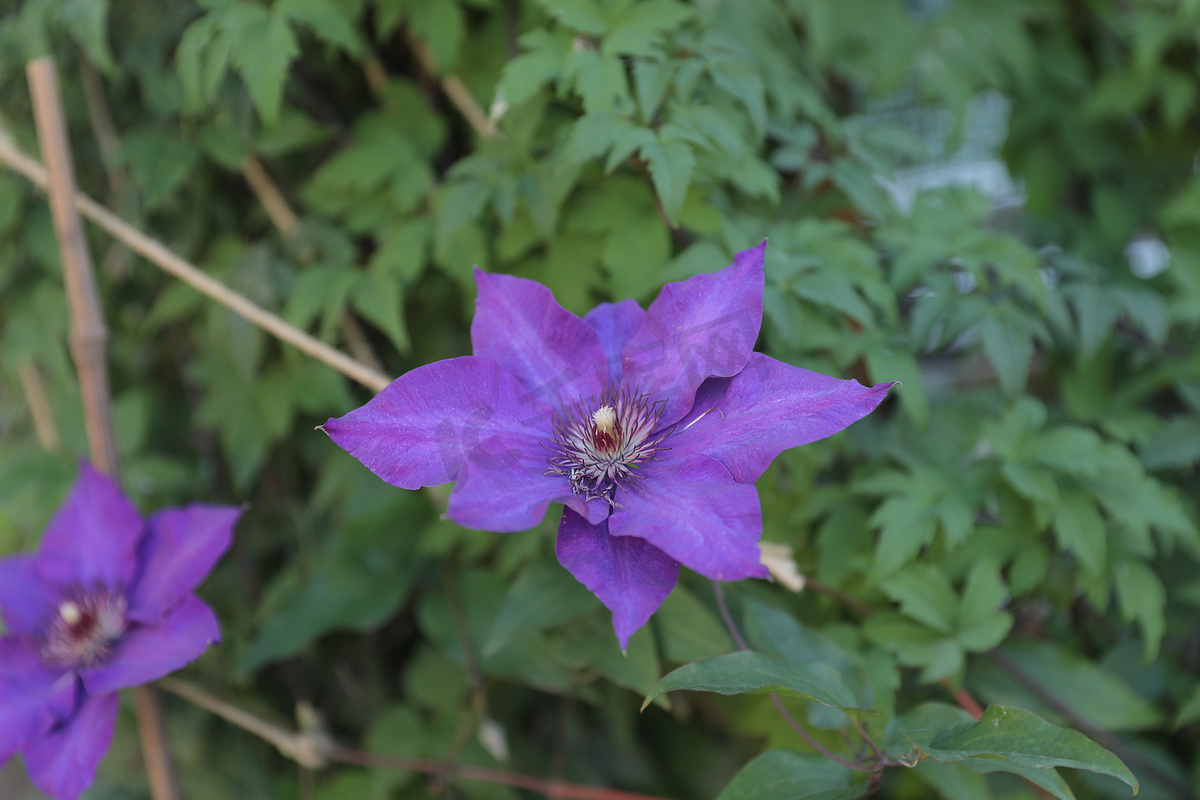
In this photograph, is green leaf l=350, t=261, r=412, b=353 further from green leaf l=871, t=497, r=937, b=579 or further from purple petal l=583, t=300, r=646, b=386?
green leaf l=871, t=497, r=937, b=579

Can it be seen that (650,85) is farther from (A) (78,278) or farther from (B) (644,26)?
(A) (78,278)

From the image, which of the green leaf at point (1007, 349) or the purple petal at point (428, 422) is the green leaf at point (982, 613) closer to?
the green leaf at point (1007, 349)

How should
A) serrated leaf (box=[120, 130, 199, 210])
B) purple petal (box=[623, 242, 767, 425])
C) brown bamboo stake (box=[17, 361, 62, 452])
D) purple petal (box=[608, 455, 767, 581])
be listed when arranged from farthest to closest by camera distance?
1. brown bamboo stake (box=[17, 361, 62, 452])
2. serrated leaf (box=[120, 130, 199, 210])
3. purple petal (box=[623, 242, 767, 425])
4. purple petal (box=[608, 455, 767, 581])

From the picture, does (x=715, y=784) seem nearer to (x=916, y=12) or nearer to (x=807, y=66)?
(x=807, y=66)

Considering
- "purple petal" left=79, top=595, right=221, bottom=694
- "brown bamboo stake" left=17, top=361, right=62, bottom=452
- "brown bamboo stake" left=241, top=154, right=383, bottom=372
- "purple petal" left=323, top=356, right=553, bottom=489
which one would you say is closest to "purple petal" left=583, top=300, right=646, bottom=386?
"purple petal" left=323, top=356, right=553, bottom=489

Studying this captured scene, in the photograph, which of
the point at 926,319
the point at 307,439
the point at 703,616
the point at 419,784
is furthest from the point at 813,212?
the point at 419,784

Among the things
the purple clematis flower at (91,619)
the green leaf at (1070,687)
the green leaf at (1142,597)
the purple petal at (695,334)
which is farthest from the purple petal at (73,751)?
the green leaf at (1142,597)

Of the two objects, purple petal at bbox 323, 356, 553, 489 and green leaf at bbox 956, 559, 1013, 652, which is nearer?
purple petal at bbox 323, 356, 553, 489

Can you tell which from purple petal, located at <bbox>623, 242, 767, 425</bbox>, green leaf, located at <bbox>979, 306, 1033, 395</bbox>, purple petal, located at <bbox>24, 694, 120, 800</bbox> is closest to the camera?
purple petal, located at <bbox>623, 242, 767, 425</bbox>
